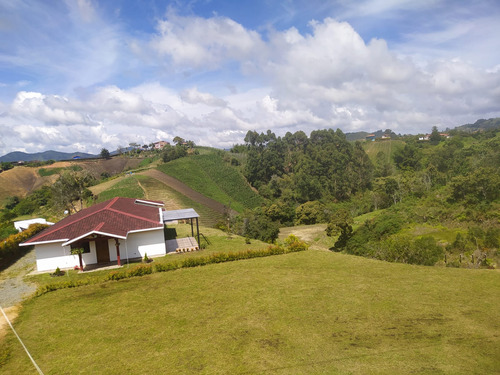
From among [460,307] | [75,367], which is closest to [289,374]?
[75,367]

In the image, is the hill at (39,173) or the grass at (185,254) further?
the hill at (39,173)

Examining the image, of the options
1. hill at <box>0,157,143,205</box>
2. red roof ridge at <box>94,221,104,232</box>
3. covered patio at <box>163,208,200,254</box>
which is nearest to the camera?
red roof ridge at <box>94,221,104,232</box>

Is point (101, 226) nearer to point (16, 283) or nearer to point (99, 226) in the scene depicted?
point (99, 226)

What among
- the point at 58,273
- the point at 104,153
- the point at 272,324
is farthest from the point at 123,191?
the point at 104,153

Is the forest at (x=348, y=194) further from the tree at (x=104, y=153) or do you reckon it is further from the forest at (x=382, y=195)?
the tree at (x=104, y=153)

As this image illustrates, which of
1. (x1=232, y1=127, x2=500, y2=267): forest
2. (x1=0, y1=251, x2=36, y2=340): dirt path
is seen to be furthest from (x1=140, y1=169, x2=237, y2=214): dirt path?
(x1=0, y1=251, x2=36, y2=340): dirt path

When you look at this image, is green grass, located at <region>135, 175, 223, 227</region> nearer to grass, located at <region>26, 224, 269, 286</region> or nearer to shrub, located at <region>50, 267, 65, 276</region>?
grass, located at <region>26, 224, 269, 286</region>

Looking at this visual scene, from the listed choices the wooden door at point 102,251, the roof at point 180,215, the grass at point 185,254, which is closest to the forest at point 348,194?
the grass at point 185,254
